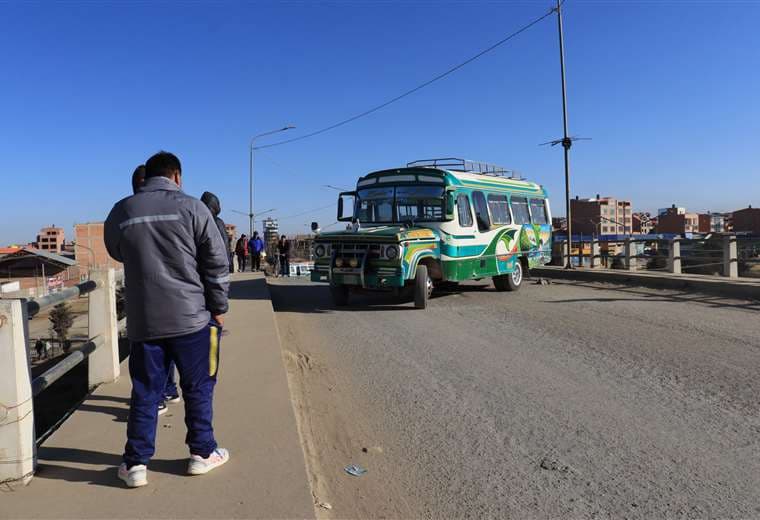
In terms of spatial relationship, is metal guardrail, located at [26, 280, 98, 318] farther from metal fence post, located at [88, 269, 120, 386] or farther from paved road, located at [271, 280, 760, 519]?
paved road, located at [271, 280, 760, 519]

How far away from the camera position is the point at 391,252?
10.7 m

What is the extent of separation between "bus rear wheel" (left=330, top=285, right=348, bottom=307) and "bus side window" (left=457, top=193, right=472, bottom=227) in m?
2.85

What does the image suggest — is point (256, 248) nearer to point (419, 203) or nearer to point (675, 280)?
point (419, 203)

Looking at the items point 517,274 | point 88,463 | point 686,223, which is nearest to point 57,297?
point 88,463

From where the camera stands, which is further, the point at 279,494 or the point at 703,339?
the point at 703,339

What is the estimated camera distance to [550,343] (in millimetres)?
7684

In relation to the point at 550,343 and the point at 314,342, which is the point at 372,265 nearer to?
the point at 314,342

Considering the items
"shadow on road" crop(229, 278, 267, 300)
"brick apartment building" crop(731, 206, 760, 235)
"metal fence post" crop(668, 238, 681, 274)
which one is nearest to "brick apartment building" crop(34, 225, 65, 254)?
"shadow on road" crop(229, 278, 267, 300)

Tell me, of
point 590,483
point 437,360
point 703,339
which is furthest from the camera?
point 703,339

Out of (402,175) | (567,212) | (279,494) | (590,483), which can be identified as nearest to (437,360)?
(590,483)

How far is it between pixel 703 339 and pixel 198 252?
23.2 feet

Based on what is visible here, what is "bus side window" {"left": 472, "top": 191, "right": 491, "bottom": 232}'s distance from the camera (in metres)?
12.8

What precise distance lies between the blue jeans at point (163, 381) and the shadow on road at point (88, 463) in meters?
0.24

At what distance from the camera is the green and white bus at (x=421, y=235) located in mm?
10906
